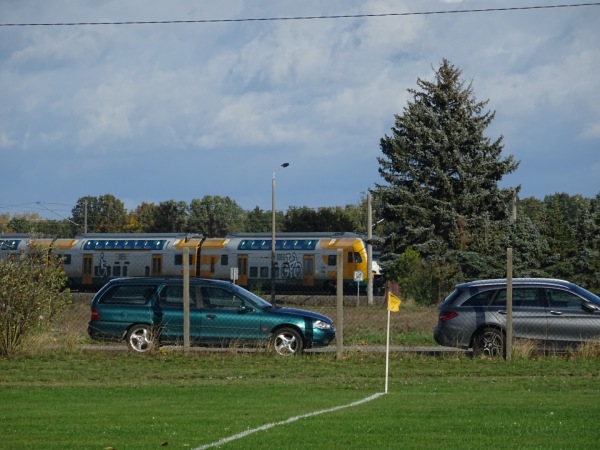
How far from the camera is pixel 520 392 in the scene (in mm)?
14070

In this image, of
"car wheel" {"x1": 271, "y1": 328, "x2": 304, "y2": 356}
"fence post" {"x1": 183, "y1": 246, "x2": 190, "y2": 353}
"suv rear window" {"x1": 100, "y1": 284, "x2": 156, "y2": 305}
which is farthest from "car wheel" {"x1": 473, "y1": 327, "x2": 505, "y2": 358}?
"suv rear window" {"x1": 100, "y1": 284, "x2": 156, "y2": 305}

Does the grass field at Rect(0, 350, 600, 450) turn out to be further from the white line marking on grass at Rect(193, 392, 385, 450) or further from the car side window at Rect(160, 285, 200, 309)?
the car side window at Rect(160, 285, 200, 309)

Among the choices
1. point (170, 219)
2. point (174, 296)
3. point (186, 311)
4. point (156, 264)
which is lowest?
point (186, 311)

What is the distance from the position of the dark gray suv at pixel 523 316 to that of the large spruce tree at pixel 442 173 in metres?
30.8

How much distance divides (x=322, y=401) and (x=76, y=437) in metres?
3.99

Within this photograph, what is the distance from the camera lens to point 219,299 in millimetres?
20234

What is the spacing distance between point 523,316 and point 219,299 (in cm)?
593

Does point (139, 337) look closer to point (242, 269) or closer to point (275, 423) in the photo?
point (275, 423)

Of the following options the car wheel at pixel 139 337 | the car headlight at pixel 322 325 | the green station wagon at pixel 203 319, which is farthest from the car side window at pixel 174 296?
the car headlight at pixel 322 325

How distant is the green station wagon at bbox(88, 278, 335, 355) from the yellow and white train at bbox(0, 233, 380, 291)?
31.2m

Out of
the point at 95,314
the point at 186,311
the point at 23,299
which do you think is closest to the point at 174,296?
the point at 186,311

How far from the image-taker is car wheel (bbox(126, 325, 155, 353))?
65.3 feet

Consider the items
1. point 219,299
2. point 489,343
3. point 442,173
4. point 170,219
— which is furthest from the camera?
point 170,219

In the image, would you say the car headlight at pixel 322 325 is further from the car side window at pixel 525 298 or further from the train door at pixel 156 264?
the train door at pixel 156 264
